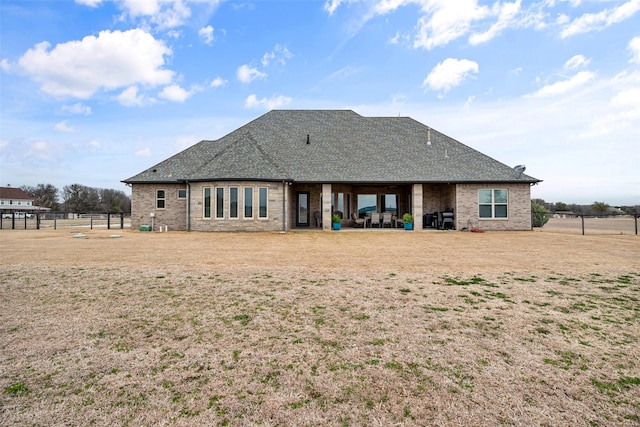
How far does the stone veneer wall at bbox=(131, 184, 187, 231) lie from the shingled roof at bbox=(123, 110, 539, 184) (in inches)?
20.3

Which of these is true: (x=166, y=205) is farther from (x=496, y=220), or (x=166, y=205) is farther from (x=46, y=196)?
(x=46, y=196)

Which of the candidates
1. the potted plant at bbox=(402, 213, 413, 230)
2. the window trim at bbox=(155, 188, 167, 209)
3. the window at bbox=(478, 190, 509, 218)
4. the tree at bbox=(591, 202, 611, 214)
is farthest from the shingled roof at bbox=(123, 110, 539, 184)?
the tree at bbox=(591, 202, 611, 214)

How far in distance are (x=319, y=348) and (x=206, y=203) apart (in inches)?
607

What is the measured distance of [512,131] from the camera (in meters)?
21.8

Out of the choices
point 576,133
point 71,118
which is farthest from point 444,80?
point 71,118

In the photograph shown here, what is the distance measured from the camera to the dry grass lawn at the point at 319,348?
7.41ft

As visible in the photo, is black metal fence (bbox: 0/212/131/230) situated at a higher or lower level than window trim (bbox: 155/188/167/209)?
lower

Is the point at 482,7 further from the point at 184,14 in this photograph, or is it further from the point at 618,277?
the point at 184,14

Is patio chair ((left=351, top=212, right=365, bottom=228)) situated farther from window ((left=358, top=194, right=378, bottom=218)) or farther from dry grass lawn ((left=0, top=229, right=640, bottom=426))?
dry grass lawn ((left=0, top=229, right=640, bottom=426))

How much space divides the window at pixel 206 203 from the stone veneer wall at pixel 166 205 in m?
2.70

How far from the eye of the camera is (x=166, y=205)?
19.2 m

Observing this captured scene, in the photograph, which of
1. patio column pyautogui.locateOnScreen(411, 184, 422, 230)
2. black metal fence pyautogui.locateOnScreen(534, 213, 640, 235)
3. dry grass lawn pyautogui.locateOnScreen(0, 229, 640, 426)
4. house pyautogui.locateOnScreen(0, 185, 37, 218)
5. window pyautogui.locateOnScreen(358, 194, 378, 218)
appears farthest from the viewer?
house pyautogui.locateOnScreen(0, 185, 37, 218)

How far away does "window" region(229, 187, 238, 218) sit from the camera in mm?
16844

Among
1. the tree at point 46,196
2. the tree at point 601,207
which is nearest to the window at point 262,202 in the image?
the tree at point 601,207
